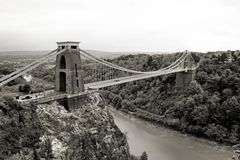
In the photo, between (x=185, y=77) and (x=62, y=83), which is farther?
(x=185, y=77)

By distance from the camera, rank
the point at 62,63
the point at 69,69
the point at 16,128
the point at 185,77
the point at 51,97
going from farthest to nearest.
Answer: the point at 185,77 < the point at 62,63 < the point at 69,69 < the point at 51,97 < the point at 16,128

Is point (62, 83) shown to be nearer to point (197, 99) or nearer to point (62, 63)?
point (62, 63)

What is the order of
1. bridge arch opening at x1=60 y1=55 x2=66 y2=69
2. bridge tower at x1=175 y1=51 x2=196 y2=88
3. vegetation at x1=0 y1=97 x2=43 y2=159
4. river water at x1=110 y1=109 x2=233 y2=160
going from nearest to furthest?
Answer: 1. vegetation at x1=0 y1=97 x2=43 y2=159
2. bridge arch opening at x1=60 y1=55 x2=66 y2=69
3. river water at x1=110 y1=109 x2=233 y2=160
4. bridge tower at x1=175 y1=51 x2=196 y2=88

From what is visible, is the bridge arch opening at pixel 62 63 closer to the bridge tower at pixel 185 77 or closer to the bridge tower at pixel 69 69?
the bridge tower at pixel 69 69

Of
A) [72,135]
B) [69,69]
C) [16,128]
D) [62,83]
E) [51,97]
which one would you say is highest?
[69,69]

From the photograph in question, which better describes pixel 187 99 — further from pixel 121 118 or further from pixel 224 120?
pixel 121 118

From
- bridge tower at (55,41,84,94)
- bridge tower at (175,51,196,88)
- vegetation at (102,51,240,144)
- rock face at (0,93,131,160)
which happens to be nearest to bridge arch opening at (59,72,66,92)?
bridge tower at (55,41,84,94)

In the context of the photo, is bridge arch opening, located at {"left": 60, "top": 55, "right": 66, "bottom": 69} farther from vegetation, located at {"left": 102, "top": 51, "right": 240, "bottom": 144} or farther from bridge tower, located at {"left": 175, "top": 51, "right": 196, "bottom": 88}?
bridge tower, located at {"left": 175, "top": 51, "right": 196, "bottom": 88}

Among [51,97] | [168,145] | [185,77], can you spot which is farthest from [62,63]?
[185,77]
